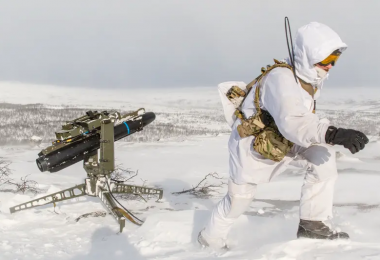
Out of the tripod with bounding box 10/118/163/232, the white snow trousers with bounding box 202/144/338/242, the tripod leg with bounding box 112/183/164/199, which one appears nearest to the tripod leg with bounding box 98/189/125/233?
the tripod with bounding box 10/118/163/232

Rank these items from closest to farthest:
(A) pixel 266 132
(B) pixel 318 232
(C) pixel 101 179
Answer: (A) pixel 266 132 → (B) pixel 318 232 → (C) pixel 101 179

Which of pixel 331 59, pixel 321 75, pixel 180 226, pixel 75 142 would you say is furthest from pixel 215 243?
pixel 75 142

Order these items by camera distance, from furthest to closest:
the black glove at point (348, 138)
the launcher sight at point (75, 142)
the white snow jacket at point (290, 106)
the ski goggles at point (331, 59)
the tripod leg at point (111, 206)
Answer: the launcher sight at point (75, 142) → the tripod leg at point (111, 206) → the ski goggles at point (331, 59) → the white snow jacket at point (290, 106) → the black glove at point (348, 138)

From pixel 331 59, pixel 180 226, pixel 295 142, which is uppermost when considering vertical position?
pixel 331 59

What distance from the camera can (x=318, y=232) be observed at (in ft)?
Result: 9.84

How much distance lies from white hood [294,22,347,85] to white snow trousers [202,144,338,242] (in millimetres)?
559

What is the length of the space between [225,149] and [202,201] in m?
4.04

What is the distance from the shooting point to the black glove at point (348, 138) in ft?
7.91

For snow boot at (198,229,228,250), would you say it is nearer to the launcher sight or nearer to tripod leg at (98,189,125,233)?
tripod leg at (98,189,125,233)

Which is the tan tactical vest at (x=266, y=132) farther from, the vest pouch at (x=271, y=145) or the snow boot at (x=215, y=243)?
the snow boot at (x=215, y=243)

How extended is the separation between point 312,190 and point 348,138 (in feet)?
2.47

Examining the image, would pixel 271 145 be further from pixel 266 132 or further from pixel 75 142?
pixel 75 142

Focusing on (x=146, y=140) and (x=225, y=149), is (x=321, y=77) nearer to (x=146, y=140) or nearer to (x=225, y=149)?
(x=225, y=149)

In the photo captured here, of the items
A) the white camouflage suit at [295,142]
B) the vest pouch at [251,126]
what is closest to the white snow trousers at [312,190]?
the white camouflage suit at [295,142]
